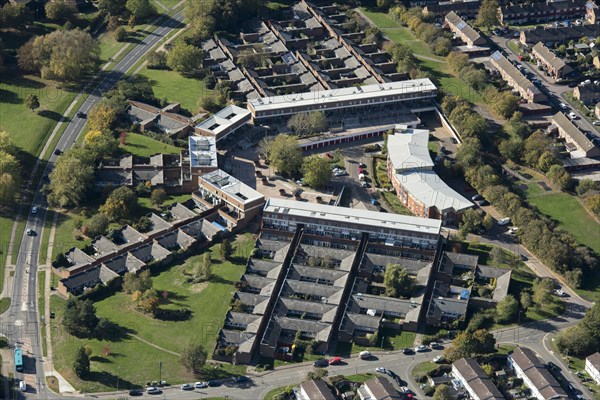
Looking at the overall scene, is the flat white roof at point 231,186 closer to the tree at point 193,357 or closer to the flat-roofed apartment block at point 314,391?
the tree at point 193,357

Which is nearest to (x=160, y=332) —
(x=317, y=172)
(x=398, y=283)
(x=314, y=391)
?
(x=314, y=391)

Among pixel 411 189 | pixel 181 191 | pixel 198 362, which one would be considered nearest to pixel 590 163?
pixel 411 189

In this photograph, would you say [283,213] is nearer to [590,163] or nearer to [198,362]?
[198,362]

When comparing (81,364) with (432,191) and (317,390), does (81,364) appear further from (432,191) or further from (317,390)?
(432,191)

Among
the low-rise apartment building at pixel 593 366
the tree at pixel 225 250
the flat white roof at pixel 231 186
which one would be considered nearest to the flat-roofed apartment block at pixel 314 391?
the tree at pixel 225 250

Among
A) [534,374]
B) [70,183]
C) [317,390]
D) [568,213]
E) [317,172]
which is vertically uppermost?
[70,183]
